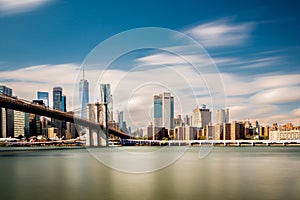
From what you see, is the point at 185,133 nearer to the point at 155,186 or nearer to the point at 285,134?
the point at 155,186

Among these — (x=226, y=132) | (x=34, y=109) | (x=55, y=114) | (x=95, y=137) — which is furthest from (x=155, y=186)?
(x=226, y=132)

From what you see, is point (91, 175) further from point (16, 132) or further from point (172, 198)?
point (16, 132)

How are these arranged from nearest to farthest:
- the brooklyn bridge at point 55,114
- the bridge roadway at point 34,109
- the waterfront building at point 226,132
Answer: the bridge roadway at point 34,109 → the brooklyn bridge at point 55,114 → the waterfront building at point 226,132

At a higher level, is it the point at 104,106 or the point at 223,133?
the point at 104,106

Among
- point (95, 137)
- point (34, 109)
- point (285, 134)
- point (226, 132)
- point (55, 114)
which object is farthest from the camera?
point (285, 134)

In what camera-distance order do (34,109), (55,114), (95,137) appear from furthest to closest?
(95,137) → (55,114) → (34,109)

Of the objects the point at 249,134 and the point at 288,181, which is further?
the point at 249,134

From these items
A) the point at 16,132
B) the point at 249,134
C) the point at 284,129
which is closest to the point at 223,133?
the point at 249,134

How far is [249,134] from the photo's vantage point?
342ft

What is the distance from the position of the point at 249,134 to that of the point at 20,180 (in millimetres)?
91429

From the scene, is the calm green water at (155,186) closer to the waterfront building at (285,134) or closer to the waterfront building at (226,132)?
the waterfront building at (226,132)

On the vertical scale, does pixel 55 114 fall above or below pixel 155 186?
above

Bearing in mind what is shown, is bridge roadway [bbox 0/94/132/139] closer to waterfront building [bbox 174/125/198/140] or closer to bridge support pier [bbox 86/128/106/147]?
bridge support pier [bbox 86/128/106/147]

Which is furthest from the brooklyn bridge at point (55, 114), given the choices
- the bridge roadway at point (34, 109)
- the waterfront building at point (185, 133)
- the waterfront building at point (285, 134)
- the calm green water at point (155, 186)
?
the waterfront building at point (285, 134)
